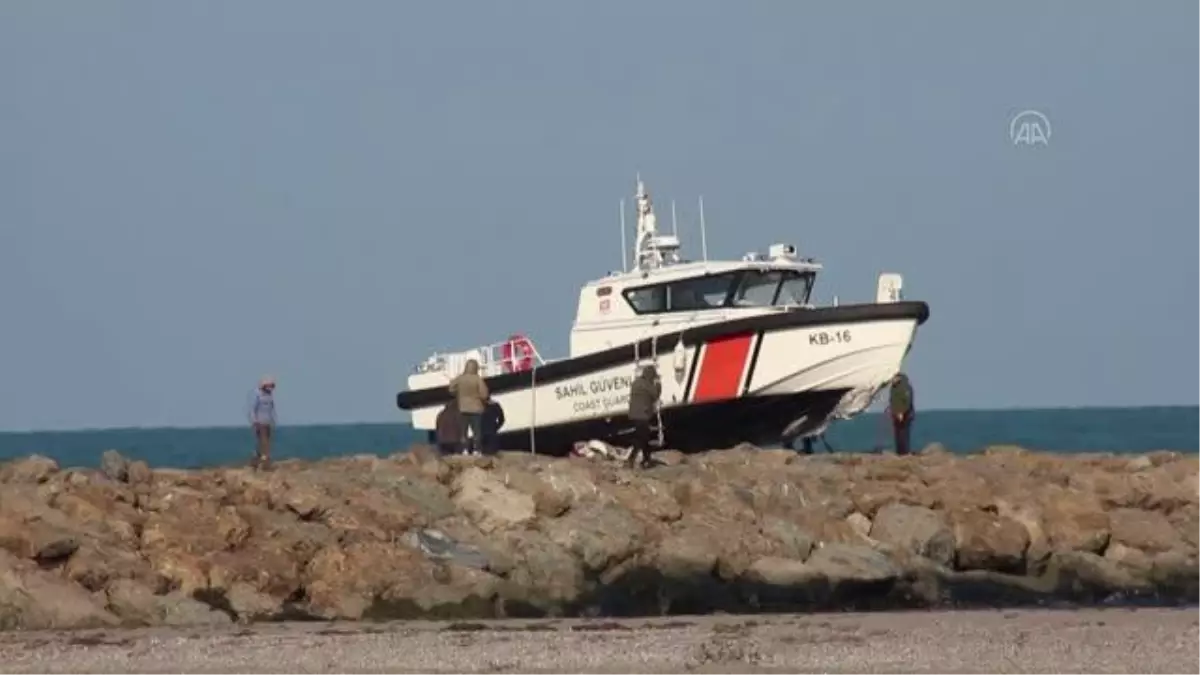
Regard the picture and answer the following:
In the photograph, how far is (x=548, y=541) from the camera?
72.9 ft

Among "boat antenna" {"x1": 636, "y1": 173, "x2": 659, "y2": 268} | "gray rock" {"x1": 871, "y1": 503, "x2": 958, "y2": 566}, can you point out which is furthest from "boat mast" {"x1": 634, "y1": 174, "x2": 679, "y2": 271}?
"gray rock" {"x1": 871, "y1": 503, "x2": 958, "y2": 566}

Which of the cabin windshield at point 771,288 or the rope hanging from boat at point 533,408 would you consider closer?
Result: the cabin windshield at point 771,288

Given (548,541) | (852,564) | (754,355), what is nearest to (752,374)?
(754,355)

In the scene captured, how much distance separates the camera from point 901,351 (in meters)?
31.4

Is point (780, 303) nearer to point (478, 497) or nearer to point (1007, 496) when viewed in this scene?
point (1007, 496)

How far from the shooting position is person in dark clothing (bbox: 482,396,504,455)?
1163 inches

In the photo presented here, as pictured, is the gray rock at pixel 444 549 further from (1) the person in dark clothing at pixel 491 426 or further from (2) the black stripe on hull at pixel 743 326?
(2) the black stripe on hull at pixel 743 326

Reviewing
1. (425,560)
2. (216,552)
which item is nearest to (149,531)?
(216,552)

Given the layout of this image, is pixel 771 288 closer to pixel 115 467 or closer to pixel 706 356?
pixel 706 356

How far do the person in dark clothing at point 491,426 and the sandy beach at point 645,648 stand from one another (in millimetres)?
10555

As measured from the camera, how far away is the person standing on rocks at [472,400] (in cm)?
2820

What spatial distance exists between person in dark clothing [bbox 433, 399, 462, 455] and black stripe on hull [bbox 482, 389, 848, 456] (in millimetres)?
3532

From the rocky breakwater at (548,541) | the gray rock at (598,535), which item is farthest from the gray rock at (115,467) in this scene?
the gray rock at (598,535)

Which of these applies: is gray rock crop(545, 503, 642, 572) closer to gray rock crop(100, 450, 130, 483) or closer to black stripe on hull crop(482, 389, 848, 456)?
gray rock crop(100, 450, 130, 483)
